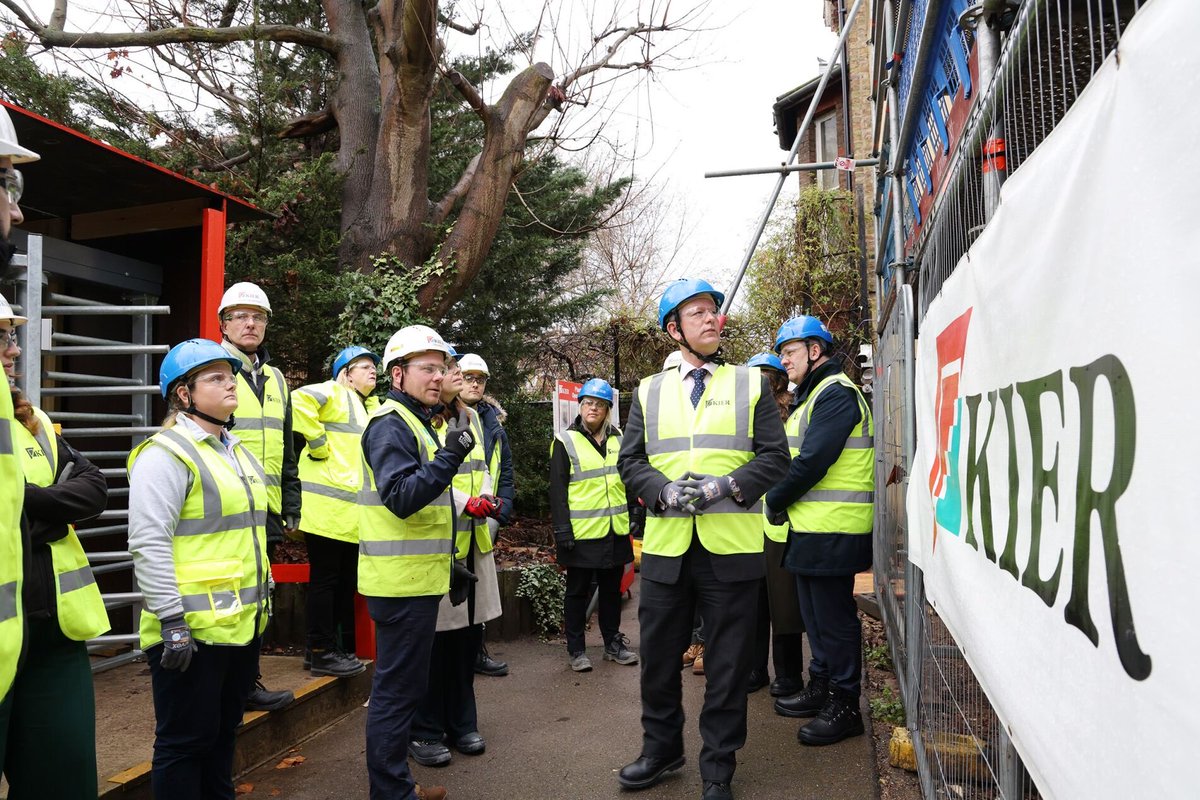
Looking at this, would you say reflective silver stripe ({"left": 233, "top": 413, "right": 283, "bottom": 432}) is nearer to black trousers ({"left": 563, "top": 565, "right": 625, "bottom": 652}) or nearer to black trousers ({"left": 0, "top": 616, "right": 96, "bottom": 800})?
black trousers ({"left": 0, "top": 616, "right": 96, "bottom": 800})

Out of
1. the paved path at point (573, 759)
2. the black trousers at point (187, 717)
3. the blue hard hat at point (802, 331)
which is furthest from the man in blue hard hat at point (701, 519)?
the black trousers at point (187, 717)

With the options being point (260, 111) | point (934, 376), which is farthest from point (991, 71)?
point (260, 111)

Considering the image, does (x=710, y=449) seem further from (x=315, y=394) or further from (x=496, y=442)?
(x=315, y=394)

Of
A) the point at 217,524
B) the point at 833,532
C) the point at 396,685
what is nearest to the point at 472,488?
the point at 396,685

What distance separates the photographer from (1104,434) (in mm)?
1092

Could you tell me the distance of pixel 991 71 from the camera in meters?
2.25

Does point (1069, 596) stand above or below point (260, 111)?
below

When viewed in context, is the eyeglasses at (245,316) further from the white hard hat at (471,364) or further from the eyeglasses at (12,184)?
the eyeglasses at (12,184)

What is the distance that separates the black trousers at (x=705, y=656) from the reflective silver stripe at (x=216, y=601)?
71.8 inches

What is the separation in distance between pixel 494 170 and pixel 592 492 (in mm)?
4400

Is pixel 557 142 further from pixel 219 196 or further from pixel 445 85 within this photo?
pixel 219 196

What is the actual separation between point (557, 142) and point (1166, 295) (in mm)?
9772

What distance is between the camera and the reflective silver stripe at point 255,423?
5.02m

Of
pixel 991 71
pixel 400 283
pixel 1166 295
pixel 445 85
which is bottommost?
pixel 1166 295
